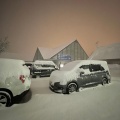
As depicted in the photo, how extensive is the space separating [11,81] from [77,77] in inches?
138

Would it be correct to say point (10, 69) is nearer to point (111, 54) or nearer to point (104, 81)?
point (104, 81)

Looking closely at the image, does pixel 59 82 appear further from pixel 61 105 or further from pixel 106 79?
pixel 106 79

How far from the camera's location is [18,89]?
5.08m

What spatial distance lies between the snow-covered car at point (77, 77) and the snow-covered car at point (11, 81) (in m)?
1.90

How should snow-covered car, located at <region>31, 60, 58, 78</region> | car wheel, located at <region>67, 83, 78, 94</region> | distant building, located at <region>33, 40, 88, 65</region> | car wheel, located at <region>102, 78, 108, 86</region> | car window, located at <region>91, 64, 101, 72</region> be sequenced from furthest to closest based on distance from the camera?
distant building, located at <region>33, 40, 88, 65</region>, snow-covered car, located at <region>31, 60, 58, 78</region>, car wheel, located at <region>102, 78, 108, 86</region>, car window, located at <region>91, 64, 101, 72</region>, car wheel, located at <region>67, 83, 78, 94</region>

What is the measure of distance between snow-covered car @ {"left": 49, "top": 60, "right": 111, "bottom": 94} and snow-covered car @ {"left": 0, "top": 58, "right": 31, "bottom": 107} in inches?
74.7

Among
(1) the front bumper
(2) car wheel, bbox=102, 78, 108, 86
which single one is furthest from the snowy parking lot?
(2) car wheel, bbox=102, 78, 108, 86

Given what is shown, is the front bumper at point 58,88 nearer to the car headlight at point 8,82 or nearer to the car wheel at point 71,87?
the car wheel at point 71,87

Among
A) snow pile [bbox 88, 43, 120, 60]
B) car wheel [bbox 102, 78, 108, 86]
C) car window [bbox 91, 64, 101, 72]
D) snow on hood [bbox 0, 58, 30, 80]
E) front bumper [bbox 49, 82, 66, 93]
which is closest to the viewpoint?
snow on hood [bbox 0, 58, 30, 80]

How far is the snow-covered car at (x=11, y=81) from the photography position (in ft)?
15.8

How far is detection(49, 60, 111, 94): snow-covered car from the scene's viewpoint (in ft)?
21.7

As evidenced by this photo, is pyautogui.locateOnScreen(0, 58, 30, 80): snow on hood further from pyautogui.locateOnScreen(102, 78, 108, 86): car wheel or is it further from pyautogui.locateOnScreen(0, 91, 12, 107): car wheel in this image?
pyautogui.locateOnScreen(102, 78, 108, 86): car wheel

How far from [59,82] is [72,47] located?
2920 centimetres

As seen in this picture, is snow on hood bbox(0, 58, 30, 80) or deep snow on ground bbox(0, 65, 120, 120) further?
snow on hood bbox(0, 58, 30, 80)
